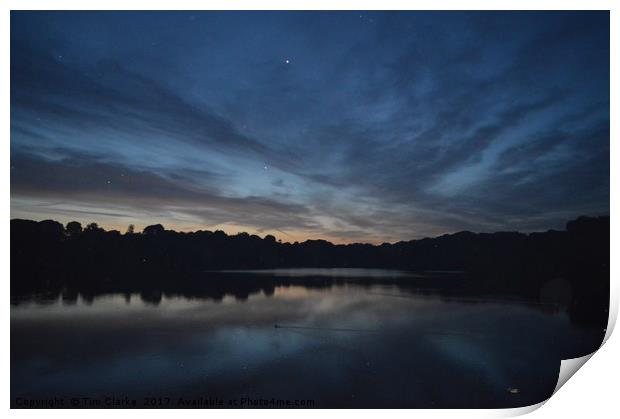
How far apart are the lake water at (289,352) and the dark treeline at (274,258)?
70 centimetres

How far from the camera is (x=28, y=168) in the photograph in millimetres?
4988

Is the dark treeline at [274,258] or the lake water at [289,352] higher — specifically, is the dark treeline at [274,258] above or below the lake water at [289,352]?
above

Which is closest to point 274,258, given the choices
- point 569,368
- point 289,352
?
point 289,352

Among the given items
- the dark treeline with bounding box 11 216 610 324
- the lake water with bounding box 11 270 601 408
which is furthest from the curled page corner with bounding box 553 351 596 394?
the dark treeline with bounding box 11 216 610 324

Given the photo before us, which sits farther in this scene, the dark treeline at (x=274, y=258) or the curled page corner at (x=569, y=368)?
the dark treeline at (x=274, y=258)

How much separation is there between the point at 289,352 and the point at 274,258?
4.16 metres

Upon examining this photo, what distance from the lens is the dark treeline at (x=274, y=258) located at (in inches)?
225

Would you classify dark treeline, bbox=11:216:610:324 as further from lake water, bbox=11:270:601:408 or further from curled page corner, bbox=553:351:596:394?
curled page corner, bbox=553:351:596:394

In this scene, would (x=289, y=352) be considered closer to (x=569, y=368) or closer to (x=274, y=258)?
(x=569, y=368)

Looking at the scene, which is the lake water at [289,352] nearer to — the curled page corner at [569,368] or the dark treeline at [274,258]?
the curled page corner at [569,368]

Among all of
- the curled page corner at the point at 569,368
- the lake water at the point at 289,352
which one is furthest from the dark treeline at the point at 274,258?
the curled page corner at the point at 569,368

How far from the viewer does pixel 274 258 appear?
9.20 m
